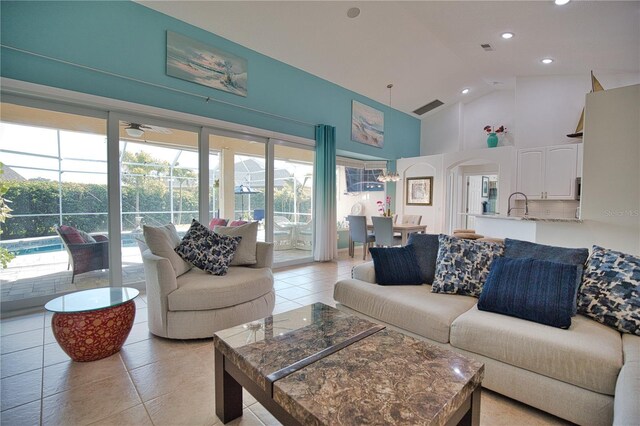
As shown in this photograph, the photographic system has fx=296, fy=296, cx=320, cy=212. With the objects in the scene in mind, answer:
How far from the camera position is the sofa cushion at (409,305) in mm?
2008

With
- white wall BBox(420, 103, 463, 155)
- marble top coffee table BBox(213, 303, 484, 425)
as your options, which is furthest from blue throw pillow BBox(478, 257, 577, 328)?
white wall BBox(420, 103, 463, 155)

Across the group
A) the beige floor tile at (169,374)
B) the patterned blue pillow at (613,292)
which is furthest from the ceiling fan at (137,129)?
the patterned blue pillow at (613,292)

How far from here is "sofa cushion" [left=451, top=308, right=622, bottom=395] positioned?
57.2 inches

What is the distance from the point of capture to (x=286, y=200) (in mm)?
5438

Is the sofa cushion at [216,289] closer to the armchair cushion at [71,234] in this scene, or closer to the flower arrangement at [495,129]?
the armchair cushion at [71,234]

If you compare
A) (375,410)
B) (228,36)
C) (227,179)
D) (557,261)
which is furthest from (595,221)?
(228,36)

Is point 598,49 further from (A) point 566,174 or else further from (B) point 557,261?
(B) point 557,261

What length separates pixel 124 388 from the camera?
1856 mm

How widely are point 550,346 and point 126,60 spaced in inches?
179

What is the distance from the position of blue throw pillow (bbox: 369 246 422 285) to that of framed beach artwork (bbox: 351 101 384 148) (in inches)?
156

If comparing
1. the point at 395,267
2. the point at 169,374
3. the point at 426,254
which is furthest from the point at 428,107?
the point at 169,374

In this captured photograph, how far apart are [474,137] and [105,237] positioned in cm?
759

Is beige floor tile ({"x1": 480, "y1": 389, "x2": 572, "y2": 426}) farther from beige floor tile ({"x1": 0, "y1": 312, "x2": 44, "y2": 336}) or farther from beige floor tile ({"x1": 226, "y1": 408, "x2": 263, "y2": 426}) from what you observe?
beige floor tile ({"x1": 0, "y1": 312, "x2": 44, "y2": 336})

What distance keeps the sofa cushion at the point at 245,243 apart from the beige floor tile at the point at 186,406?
52.8 inches
